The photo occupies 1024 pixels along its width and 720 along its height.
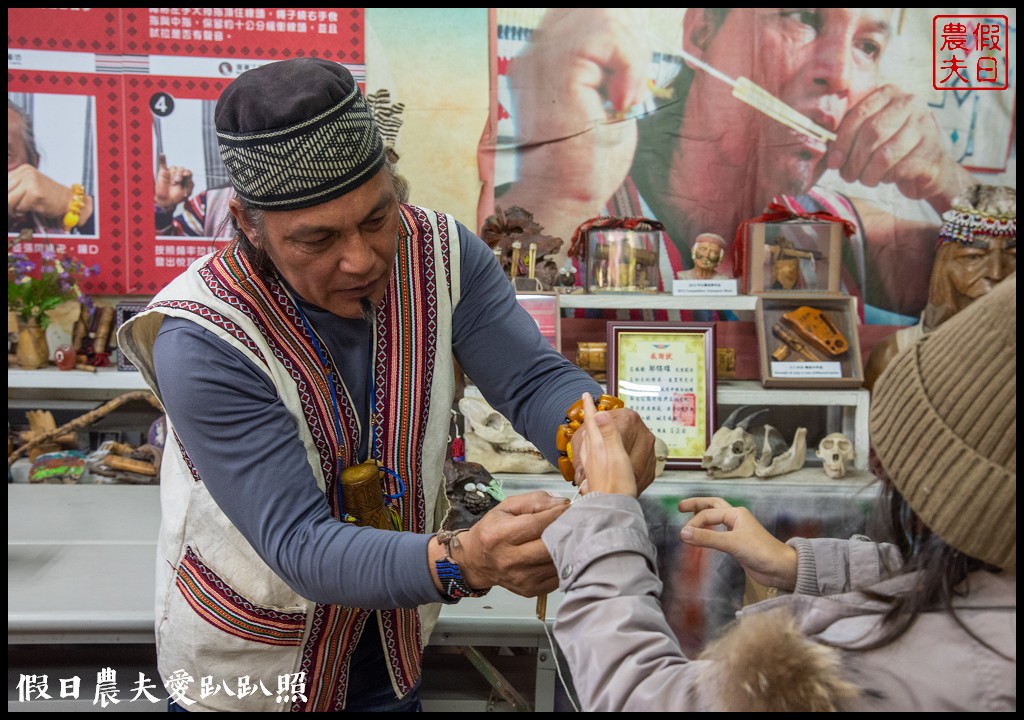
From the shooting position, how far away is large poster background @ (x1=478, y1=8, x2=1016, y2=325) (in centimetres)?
299

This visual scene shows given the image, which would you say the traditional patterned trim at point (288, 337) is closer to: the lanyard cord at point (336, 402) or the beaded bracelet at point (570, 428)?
the lanyard cord at point (336, 402)

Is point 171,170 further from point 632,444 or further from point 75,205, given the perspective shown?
point 632,444

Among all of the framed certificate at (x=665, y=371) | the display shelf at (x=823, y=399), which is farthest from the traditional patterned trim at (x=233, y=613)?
the framed certificate at (x=665, y=371)

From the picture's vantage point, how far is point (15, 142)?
119 inches

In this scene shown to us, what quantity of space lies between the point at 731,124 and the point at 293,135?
2198mm

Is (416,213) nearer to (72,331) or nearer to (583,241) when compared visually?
(583,241)

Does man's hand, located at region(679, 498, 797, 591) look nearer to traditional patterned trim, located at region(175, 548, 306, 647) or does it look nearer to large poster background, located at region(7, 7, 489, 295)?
traditional patterned trim, located at region(175, 548, 306, 647)

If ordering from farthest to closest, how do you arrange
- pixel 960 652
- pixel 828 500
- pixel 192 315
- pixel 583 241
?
1. pixel 583 241
2. pixel 828 500
3. pixel 192 315
4. pixel 960 652

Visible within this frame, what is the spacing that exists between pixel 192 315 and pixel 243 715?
0.78 meters

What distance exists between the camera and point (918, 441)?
889 mm

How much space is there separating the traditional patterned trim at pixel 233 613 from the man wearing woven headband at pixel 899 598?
67cm

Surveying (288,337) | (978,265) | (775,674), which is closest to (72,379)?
(288,337)

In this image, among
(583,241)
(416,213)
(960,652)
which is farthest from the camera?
(583,241)

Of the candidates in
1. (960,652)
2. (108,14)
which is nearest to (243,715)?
(960,652)
